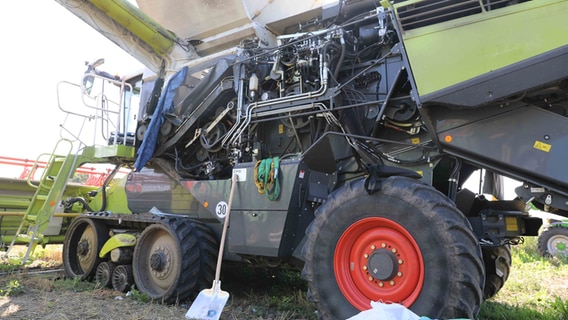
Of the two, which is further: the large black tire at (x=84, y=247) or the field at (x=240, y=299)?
the large black tire at (x=84, y=247)

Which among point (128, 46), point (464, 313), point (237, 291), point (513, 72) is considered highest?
point (128, 46)

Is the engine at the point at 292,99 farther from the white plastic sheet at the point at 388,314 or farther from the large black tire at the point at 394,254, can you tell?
the white plastic sheet at the point at 388,314

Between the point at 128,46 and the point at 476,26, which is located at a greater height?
the point at 128,46

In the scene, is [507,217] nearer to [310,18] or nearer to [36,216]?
[310,18]

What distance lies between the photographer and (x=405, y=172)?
3266mm

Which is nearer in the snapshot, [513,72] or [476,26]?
[513,72]

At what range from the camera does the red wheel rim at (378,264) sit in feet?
9.49

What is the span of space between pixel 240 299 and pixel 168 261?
3.22 ft

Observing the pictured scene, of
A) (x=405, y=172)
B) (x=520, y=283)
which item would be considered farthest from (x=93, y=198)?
(x=520, y=283)

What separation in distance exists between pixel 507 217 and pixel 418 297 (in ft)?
5.47

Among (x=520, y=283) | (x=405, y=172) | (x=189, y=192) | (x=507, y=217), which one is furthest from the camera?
(x=520, y=283)

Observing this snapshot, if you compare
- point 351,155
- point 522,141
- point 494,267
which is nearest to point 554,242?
point 494,267

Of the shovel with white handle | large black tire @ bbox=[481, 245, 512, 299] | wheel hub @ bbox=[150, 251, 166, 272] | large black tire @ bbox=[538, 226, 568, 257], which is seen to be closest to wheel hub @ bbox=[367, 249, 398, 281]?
the shovel with white handle

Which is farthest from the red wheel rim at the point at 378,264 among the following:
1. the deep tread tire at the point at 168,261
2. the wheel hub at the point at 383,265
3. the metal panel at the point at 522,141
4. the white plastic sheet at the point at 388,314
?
the deep tread tire at the point at 168,261
